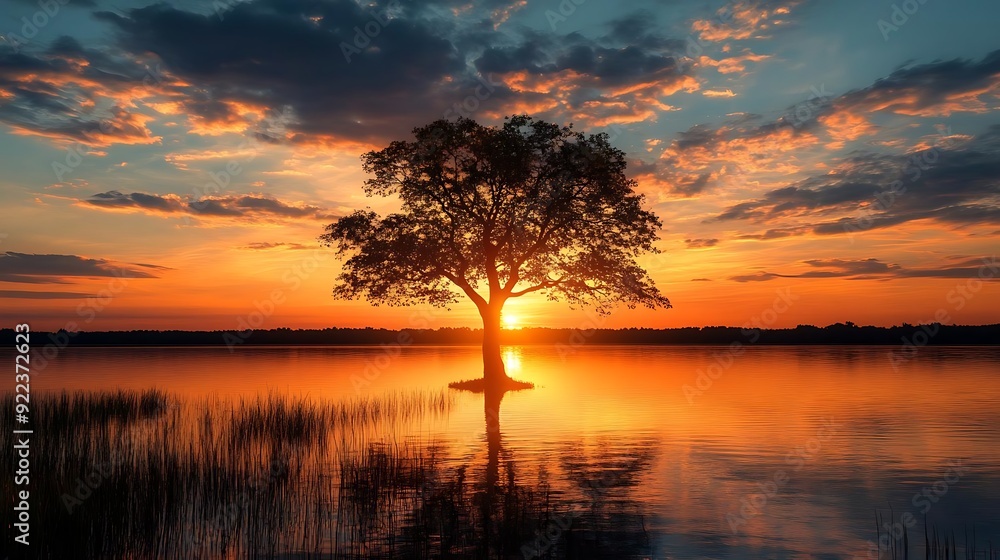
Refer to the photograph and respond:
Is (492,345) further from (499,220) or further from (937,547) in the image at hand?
(937,547)

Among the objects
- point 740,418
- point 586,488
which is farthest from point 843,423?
point 586,488

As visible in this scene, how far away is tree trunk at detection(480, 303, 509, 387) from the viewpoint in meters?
44.1

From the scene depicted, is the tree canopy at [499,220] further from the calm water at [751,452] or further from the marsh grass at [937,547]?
the marsh grass at [937,547]

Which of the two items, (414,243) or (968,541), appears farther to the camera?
(414,243)

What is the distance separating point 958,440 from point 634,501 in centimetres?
1471

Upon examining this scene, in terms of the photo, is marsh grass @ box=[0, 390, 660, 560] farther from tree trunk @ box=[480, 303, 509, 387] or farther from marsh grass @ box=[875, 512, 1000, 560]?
tree trunk @ box=[480, 303, 509, 387]

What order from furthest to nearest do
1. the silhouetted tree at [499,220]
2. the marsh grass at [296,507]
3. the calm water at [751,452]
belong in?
1. the silhouetted tree at [499,220]
2. the calm water at [751,452]
3. the marsh grass at [296,507]

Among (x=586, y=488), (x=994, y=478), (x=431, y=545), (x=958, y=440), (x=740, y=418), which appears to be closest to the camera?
(x=431, y=545)

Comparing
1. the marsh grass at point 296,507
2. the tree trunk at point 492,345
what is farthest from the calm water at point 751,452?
the tree trunk at point 492,345

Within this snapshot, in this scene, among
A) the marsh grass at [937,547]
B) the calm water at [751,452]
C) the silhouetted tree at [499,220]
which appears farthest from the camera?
the silhouetted tree at [499,220]

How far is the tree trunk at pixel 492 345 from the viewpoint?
4406cm

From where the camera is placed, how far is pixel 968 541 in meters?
12.1

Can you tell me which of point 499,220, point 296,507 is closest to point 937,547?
point 296,507

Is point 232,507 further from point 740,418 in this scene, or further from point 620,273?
point 620,273
